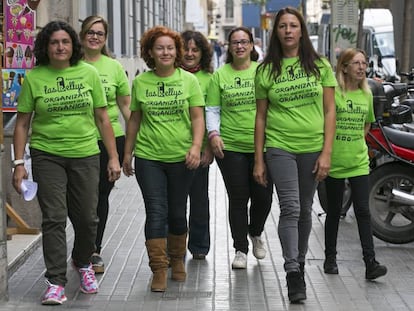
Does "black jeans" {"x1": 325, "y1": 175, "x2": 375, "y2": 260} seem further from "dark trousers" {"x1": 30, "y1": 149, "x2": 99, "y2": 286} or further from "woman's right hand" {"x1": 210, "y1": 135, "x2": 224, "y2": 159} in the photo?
"dark trousers" {"x1": 30, "y1": 149, "x2": 99, "y2": 286}

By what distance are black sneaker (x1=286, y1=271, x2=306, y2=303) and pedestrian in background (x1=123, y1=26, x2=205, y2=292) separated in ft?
2.96

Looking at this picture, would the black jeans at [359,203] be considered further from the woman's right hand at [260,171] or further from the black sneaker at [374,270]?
the woman's right hand at [260,171]

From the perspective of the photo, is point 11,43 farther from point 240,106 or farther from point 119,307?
point 119,307

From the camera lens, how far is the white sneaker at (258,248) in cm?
915

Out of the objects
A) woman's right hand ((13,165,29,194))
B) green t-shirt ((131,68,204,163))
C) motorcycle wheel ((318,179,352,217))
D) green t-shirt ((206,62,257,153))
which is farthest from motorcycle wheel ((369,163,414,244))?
woman's right hand ((13,165,29,194))

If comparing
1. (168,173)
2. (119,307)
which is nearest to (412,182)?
(168,173)

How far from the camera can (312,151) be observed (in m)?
7.68

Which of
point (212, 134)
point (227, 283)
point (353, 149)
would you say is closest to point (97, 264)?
point (227, 283)

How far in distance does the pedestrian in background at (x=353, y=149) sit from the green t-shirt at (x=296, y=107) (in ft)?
2.52

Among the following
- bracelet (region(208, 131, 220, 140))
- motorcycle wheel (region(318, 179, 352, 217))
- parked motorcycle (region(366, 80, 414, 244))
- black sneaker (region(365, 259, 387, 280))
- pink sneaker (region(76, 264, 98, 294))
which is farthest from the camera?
motorcycle wheel (region(318, 179, 352, 217))

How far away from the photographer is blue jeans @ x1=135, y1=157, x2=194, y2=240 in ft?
26.1

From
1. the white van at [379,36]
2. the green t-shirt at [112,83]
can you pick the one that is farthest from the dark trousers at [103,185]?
the white van at [379,36]

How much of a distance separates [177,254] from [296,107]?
1.47m

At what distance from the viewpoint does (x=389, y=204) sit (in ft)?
32.3
